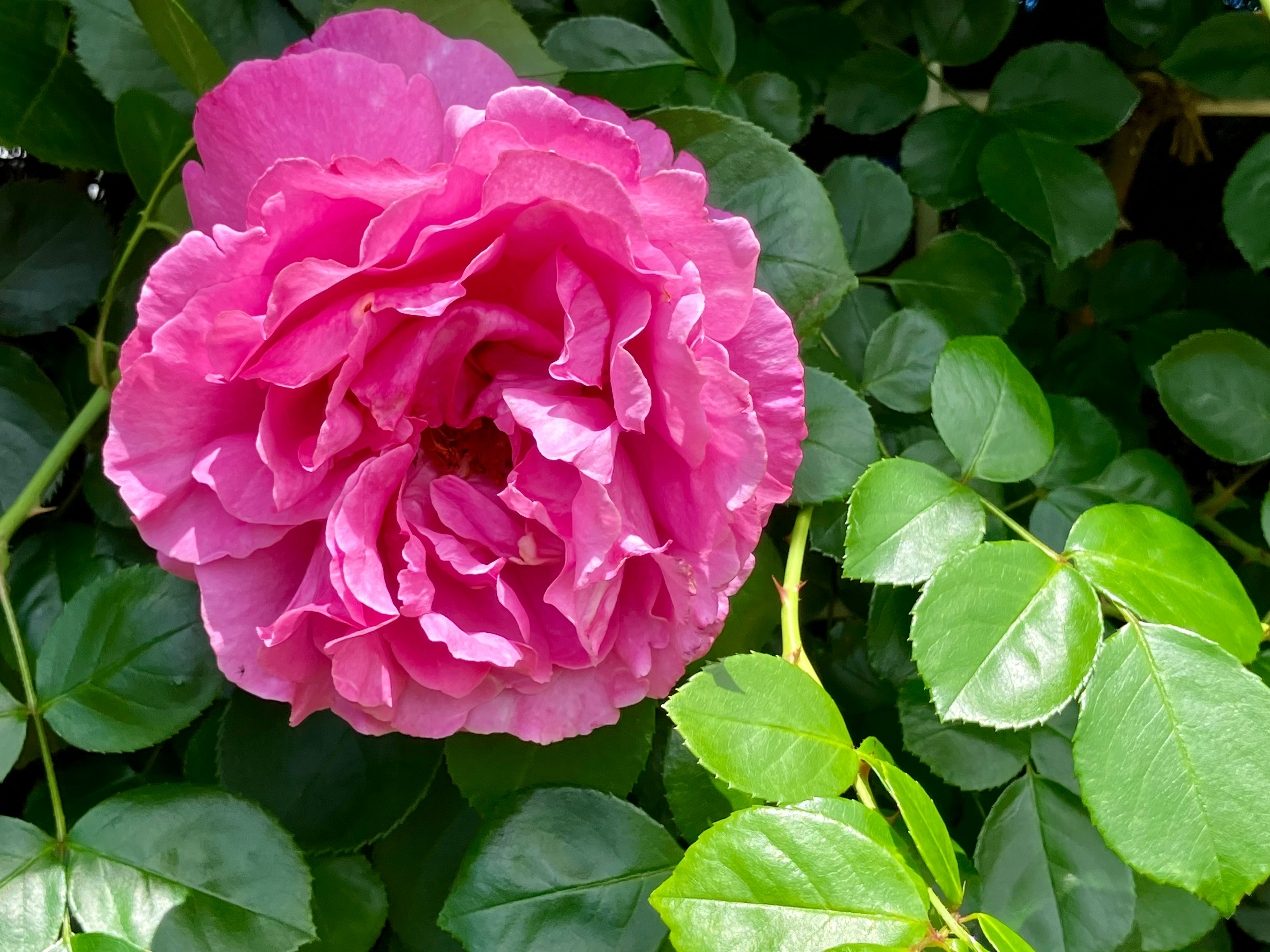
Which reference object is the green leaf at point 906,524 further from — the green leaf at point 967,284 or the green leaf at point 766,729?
the green leaf at point 967,284

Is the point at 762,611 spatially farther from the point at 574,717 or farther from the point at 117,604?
the point at 117,604

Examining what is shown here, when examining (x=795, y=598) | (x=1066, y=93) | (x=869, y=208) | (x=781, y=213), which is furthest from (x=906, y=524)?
(x=1066, y=93)

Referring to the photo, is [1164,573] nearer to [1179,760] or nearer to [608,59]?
[1179,760]

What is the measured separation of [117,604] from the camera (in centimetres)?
41

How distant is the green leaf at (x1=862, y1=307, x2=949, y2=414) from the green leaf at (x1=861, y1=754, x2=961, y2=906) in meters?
0.26

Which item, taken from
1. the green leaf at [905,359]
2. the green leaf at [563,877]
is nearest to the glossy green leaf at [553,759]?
the green leaf at [563,877]

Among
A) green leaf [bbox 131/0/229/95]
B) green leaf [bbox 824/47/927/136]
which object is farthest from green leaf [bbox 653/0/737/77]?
green leaf [bbox 131/0/229/95]

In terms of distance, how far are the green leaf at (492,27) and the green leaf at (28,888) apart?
0.38 m

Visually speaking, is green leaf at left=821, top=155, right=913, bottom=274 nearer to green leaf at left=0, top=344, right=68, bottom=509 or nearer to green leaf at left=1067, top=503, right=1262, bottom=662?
green leaf at left=1067, top=503, right=1262, bottom=662

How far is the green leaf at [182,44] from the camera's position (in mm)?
384

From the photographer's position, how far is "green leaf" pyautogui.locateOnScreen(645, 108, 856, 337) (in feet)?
1.43

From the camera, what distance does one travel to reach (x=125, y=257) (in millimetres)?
431

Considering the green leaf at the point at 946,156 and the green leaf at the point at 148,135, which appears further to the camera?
the green leaf at the point at 946,156

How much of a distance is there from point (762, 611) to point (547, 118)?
28 centimetres
